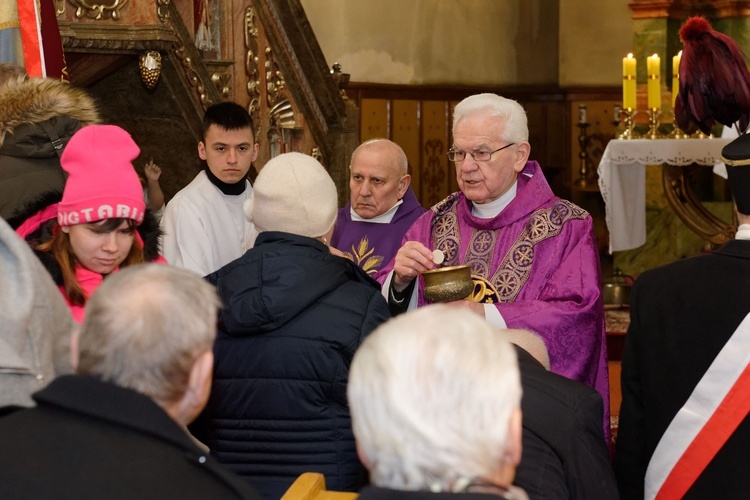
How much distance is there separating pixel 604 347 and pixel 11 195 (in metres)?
2.21

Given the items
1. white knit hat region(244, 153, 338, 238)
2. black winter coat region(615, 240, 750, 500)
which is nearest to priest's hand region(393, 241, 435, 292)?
white knit hat region(244, 153, 338, 238)

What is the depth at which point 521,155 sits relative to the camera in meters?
4.30

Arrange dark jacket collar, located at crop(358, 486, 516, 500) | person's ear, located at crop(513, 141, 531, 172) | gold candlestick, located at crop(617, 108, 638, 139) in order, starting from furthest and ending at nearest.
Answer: gold candlestick, located at crop(617, 108, 638, 139) → person's ear, located at crop(513, 141, 531, 172) → dark jacket collar, located at crop(358, 486, 516, 500)

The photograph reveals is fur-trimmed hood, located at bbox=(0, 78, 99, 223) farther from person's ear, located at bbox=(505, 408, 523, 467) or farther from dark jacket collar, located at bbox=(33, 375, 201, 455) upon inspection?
person's ear, located at bbox=(505, 408, 523, 467)

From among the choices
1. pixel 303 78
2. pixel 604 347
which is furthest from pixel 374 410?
pixel 303 78

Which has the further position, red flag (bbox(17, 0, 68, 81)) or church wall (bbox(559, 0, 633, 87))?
church wall (bbox(559, 0, 633, 87))

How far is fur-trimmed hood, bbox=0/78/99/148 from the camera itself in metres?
3.63

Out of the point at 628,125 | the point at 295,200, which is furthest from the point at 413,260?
the point at 628,125

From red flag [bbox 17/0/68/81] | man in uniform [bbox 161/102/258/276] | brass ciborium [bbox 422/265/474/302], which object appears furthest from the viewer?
man in uniform [bbox 161/102/258/276]

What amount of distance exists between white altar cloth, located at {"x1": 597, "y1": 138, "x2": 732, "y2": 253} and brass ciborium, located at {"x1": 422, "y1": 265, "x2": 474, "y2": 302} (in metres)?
5.59

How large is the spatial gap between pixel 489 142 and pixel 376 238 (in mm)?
1419

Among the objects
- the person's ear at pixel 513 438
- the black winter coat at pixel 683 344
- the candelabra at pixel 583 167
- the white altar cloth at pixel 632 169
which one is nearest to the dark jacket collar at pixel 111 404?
the person's ear at pixel 513 438

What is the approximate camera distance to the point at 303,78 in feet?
26.2

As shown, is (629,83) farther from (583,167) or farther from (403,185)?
(403,185)
